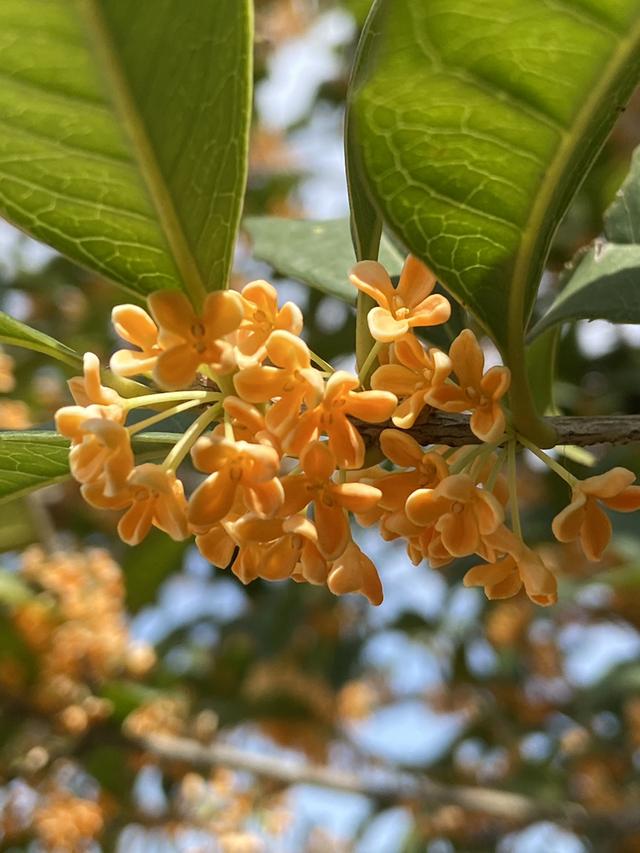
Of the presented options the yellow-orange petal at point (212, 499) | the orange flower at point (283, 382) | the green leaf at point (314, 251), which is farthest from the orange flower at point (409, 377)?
the green leaf at point (314, 251)

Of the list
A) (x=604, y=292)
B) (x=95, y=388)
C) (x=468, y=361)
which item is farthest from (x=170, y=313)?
(x=604, y=292)

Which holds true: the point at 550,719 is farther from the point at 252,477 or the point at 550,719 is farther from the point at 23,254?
the point at 252,477

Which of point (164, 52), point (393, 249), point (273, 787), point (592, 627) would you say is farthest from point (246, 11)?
point (592, 627)

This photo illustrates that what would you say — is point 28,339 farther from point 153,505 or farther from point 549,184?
point 549,184

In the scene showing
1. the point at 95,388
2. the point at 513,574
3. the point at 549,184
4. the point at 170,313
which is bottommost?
the point at 513,574

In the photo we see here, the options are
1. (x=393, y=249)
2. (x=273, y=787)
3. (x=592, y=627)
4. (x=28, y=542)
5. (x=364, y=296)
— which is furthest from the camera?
(x=592, y=627)

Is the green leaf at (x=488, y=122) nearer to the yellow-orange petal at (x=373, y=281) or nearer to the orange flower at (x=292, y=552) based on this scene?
the yellow-orange petal at (x=373, y=281)
